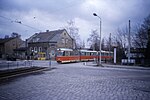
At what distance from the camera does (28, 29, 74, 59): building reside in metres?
55.6

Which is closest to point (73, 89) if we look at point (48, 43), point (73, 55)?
point (73, 55)

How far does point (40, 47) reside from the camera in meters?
59.0

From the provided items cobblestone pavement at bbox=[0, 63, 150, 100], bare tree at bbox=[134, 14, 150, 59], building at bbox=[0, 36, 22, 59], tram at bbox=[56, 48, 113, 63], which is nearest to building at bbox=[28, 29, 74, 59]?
tram at bbox=[56, 48, 113, 63]

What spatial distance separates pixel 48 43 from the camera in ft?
184

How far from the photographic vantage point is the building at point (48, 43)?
5556cm

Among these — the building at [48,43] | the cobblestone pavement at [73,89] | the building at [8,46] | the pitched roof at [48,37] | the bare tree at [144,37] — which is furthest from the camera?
the building at [8,46]

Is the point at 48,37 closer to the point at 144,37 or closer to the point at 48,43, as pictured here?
the point at 48,43

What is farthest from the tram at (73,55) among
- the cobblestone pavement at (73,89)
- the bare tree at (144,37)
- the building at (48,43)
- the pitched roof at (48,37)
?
the cobblestone pavement at (73,89)

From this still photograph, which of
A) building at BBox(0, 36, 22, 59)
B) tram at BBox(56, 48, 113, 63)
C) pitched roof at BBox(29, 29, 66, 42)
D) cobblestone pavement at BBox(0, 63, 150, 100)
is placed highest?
pitched roof at BBox(29, 29, 66, 42)

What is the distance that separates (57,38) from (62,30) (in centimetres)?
426

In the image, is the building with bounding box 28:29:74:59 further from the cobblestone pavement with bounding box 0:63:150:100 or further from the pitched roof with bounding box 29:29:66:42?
the cobblestone pavement with bounding box 0:63:150:100

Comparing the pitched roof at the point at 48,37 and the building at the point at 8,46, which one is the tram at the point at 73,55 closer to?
the pitched roof at the point at 48,37

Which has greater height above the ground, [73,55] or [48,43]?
[48,43]

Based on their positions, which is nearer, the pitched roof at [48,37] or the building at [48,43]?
the building at [48,43]
